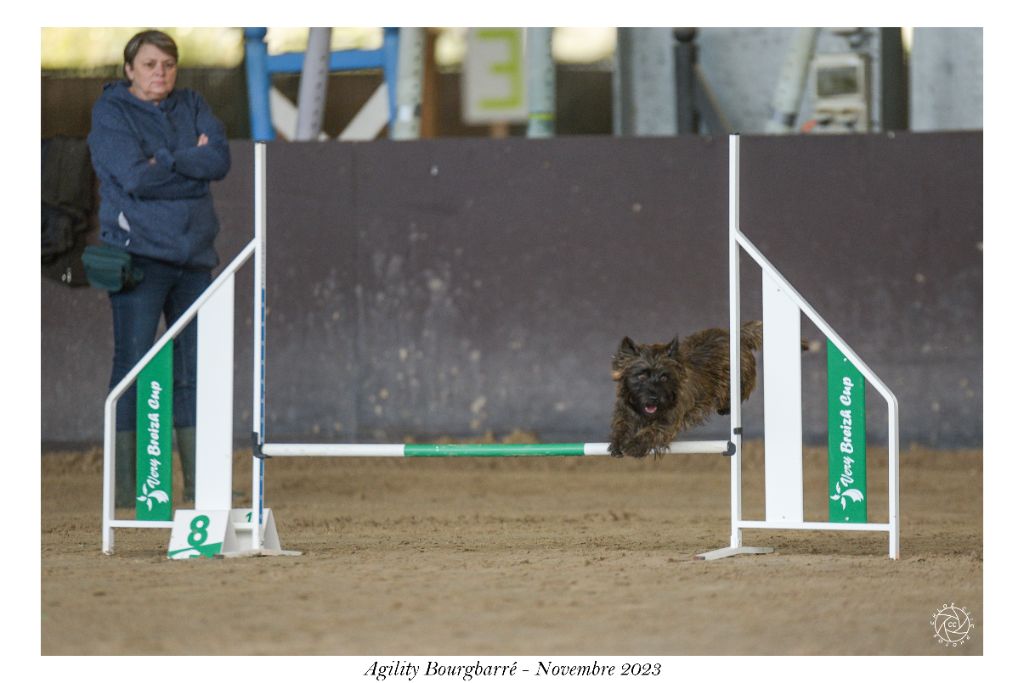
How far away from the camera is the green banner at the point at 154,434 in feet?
14.4

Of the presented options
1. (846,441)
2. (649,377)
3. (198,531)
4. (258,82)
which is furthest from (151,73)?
(258,82)

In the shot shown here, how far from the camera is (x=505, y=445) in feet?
13.7

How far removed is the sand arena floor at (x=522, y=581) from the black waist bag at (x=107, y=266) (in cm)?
91

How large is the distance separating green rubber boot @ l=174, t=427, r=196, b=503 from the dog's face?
164cm

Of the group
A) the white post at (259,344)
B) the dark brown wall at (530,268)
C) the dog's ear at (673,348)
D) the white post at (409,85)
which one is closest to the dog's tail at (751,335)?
the dog's ear at (673,348)

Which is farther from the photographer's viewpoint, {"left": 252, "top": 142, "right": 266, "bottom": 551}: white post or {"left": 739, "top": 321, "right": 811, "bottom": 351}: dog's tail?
{"left": 739, "top": 321, "right": 811, "bottom": 351}: dog's tail

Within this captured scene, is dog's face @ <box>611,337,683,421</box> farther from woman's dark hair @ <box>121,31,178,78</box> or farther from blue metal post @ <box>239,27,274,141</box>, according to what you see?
blue metal post @ <box>239,27,274,141</box>

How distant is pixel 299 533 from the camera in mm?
5062

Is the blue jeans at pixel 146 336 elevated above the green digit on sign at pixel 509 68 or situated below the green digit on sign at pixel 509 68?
below

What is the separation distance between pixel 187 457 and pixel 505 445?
1.55 meters

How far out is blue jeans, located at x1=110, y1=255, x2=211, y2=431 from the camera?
5.14 metres

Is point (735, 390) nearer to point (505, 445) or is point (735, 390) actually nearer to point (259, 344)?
point (505, 445)

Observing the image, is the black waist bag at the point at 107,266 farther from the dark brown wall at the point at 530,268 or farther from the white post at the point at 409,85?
the white post at the point at 409,85

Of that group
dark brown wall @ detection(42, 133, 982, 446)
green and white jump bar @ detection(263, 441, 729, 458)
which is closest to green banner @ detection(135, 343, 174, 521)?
green and white jump bar @ detection(263, 441, 729, 458)
